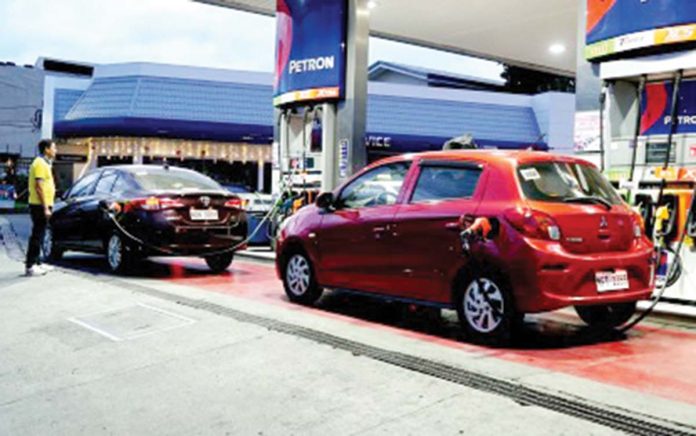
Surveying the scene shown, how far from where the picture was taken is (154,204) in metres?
9.12

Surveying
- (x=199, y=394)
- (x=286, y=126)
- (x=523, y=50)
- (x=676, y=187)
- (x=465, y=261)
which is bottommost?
(x=199, y=394)

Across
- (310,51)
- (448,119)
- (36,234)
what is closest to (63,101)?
(448,119)

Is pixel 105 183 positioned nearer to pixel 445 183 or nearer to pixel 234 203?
pixel 234 203

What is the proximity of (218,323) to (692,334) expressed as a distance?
4227 millimetres

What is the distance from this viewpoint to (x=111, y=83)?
29.0 m

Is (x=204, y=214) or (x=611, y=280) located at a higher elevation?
(x=204, y=214)

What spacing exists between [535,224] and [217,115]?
2438 cm

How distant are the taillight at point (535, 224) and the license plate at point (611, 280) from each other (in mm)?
493

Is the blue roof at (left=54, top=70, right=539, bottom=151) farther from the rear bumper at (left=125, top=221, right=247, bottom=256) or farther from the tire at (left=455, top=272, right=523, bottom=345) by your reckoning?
the tire at (left=455, top=272, right=523, bottom=345)

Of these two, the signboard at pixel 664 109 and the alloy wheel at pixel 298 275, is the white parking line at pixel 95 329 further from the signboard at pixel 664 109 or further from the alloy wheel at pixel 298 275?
the signboard at pixel 664 109

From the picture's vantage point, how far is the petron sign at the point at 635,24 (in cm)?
741

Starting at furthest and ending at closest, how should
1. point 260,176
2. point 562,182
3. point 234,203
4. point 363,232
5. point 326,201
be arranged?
point 260,176 < point 234,203 < point 326,201 < point 363,232 < point 562,182

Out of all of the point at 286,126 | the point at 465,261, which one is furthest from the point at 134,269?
the point at 465,261

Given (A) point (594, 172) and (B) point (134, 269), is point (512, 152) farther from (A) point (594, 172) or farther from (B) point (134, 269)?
(B) point (134, 269)
